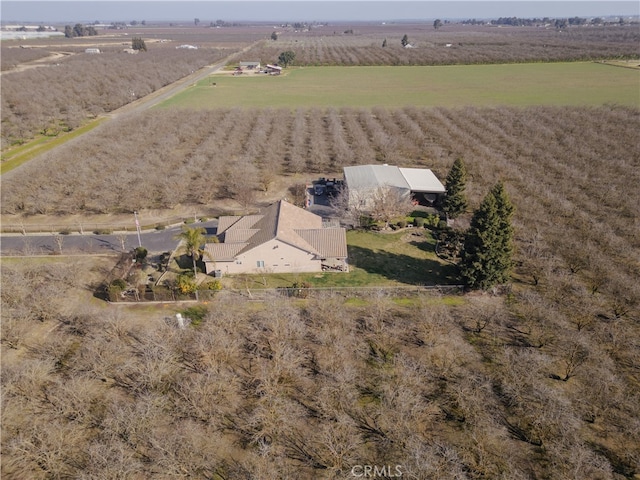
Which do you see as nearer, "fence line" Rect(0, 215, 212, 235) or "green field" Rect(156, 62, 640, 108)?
"fence line" Rect(0, 215, 212, 235)

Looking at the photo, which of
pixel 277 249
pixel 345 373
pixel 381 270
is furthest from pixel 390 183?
pixel 345 373

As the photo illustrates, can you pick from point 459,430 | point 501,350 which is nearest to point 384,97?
point 501,350

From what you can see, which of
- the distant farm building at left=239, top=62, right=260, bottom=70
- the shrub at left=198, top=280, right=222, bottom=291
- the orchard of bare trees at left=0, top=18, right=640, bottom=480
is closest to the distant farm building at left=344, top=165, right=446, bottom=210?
the orchard of bare trees at left=0, top=18, right=640, bottom=480

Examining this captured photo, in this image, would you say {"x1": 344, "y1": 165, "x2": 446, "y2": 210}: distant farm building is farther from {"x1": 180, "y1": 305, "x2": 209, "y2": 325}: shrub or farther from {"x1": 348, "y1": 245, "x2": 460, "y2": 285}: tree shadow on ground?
{"x1": 180, "y1": 305, "x2": 209, "y2": 325}: shrub

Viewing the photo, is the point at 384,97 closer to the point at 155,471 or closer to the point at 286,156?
the point at 286,156

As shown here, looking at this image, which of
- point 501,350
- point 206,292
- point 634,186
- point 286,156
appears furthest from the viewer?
point 286,156

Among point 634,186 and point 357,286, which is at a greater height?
point 634,186
